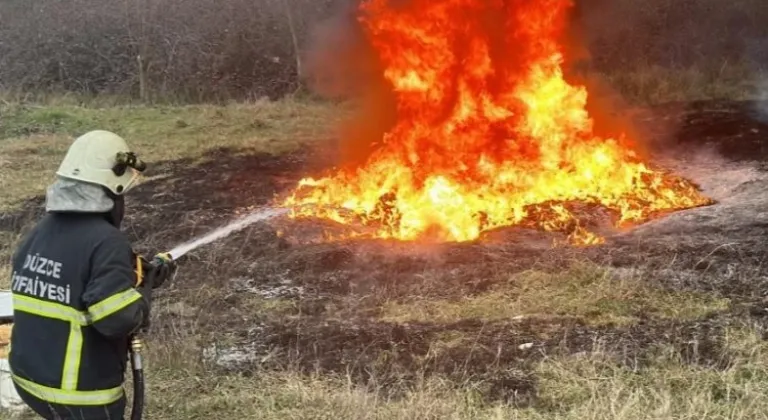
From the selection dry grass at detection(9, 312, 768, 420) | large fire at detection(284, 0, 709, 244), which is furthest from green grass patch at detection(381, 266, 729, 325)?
large fire at detection(284, 0, 709, 244)

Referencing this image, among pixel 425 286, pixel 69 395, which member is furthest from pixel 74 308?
pixel 425 286

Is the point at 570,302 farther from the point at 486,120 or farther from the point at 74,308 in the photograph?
the point at 74,308

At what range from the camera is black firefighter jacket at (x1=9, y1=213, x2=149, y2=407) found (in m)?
3.20

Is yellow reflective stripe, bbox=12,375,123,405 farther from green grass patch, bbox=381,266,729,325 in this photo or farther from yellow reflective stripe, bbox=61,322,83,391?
green grass patch, bbox=381,266,729,325

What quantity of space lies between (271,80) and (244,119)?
4210mm

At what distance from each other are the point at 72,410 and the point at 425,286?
12.9 feet

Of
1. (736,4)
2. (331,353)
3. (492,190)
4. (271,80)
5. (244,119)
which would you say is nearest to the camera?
(331,353)

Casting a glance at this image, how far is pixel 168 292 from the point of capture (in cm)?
711

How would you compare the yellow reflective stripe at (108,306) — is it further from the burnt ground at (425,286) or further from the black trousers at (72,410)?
the burnt ground at (425,286)

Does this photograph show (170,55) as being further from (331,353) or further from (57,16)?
(331,353)

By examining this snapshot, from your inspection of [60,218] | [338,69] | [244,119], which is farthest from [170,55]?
[60,218]

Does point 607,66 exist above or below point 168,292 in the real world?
above

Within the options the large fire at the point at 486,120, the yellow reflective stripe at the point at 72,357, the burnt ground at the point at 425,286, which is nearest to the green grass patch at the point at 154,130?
the burnt ground at the point at 425,286

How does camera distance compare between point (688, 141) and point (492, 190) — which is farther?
point (688, 141)
